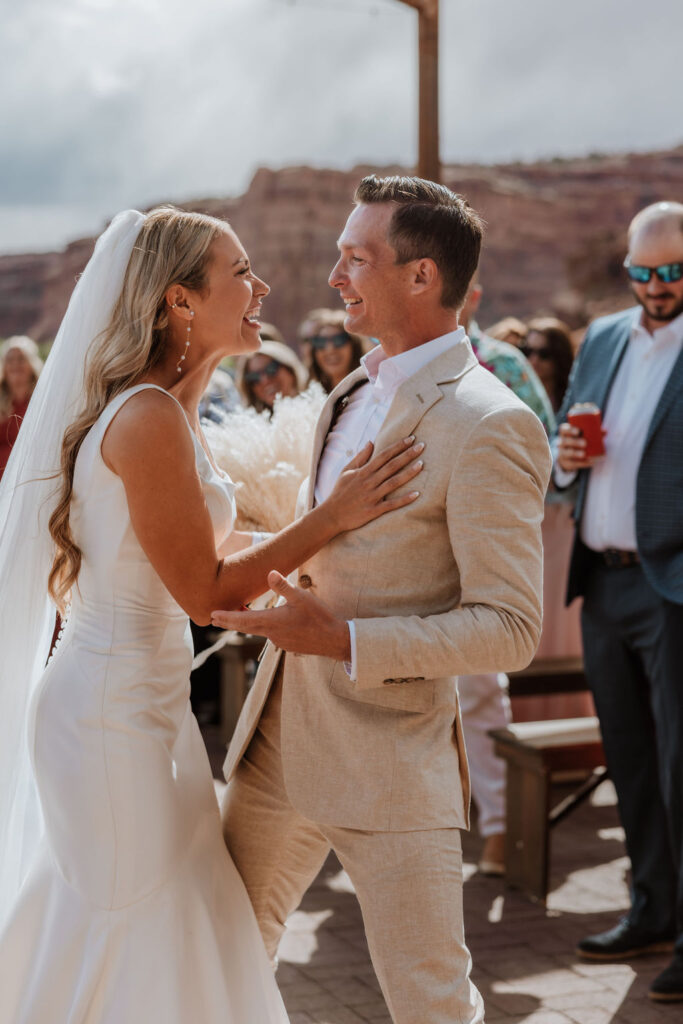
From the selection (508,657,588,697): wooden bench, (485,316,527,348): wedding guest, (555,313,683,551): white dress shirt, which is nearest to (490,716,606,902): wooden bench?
(508,657,588,697): wooden bench

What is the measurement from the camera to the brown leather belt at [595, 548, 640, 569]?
4.04 meters

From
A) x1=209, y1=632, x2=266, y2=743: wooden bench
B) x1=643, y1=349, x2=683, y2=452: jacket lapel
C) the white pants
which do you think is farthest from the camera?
x1=209, y1=632, x2=266, y2=743: wooden bench

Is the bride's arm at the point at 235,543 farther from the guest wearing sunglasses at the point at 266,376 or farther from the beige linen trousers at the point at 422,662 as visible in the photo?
the guest wearing sunglasses at the point at 266,376

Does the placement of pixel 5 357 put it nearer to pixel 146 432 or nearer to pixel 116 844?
pixel 146 432

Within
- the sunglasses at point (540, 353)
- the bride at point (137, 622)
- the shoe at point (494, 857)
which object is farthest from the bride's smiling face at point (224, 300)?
the sunglasses at point (540, 353)

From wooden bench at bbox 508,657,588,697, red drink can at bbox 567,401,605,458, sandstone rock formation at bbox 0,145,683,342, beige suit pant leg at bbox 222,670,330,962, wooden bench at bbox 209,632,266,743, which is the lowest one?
→ sandstone rock formation at bbox 0,145,683,342

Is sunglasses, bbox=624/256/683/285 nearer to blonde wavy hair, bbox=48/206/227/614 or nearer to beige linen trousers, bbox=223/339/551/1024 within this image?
beige linen trousers, bbox=223/339/551/1024

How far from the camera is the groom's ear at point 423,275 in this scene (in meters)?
2.46

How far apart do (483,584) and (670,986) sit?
207 cm

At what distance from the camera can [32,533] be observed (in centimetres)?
271

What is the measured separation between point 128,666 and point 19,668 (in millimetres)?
397

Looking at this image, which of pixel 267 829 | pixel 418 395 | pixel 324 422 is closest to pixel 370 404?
pixel 324 422

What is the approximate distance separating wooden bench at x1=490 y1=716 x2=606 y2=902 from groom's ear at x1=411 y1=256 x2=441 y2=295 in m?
2.61

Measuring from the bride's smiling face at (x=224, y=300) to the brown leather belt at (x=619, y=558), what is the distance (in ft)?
6.05
